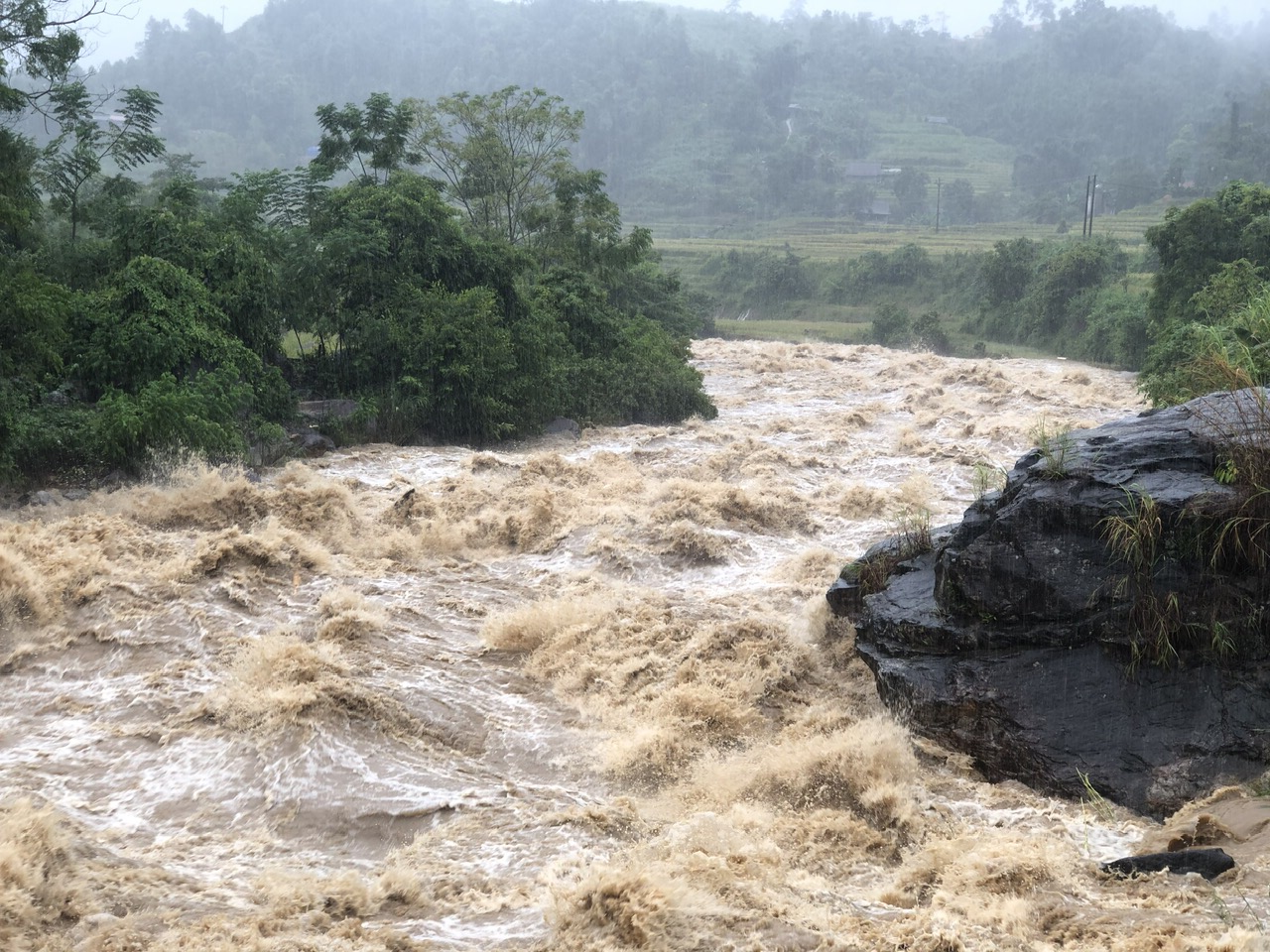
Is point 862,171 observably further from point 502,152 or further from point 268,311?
point 268,311

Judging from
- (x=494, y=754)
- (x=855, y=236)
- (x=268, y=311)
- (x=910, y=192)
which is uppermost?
(x=910, y=192)

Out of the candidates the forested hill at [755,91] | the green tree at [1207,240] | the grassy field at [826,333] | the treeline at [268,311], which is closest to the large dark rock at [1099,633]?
the treeline at [268,311]

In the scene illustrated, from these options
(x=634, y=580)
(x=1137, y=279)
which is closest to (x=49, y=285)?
(x=634, y=580)

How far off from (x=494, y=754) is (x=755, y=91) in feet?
295

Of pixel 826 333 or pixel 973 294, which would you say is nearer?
pixel 826 333

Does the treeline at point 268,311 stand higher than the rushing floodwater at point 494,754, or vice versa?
the treeline at point 268,311

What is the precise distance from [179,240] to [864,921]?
13892mm

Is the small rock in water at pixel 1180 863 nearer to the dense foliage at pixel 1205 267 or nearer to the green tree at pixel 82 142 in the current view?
the dense foliage at pixel 1205 267

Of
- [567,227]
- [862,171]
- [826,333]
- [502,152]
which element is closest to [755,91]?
[862,171]

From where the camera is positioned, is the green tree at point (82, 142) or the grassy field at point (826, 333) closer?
the green tree at point (82, 142)

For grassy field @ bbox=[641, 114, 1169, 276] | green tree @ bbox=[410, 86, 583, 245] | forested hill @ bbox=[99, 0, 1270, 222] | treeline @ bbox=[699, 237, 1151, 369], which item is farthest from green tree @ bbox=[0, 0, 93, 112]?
forested hill @ bbox=[99, 0, 1270, 222]

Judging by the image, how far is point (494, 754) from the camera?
7.62m

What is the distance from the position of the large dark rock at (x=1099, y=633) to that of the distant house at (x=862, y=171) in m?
71.5

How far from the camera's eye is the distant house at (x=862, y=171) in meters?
75.3
